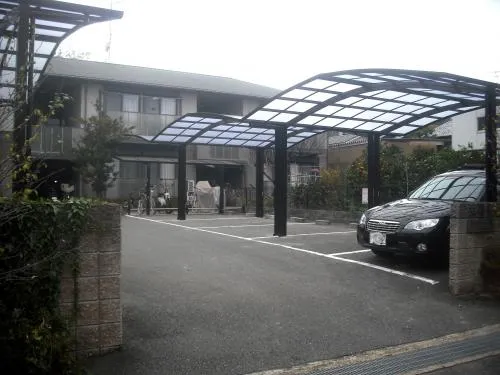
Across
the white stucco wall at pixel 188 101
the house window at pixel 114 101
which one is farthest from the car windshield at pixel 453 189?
the house window at pixel 114 101

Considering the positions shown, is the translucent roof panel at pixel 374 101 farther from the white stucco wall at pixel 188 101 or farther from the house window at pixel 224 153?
the white stucco wall at pixel 188 101

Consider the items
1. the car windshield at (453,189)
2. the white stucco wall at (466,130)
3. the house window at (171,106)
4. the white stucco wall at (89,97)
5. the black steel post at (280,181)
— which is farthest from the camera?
the white stucco wall at (466,130)

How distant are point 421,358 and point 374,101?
6723mm

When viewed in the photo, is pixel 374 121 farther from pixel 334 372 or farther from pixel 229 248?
pixel 334 372

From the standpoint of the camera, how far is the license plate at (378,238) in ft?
23.7

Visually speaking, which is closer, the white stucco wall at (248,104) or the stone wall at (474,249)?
the stone wall at (474,249)

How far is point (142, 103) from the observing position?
81.7 ft

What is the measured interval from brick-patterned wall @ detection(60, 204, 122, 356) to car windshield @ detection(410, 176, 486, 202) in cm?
584

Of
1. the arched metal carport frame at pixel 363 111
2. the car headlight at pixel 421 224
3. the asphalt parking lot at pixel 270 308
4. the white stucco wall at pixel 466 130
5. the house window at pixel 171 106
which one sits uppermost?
the house window at pixel 171 106

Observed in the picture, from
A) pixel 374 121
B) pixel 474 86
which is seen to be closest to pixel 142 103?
pixel 374 121

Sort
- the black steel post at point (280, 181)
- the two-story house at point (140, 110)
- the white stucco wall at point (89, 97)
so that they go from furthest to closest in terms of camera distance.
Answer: the white stucco wall at point (89, 97), the two-story house at point (140, 110), the black steel post at point (280, 181)

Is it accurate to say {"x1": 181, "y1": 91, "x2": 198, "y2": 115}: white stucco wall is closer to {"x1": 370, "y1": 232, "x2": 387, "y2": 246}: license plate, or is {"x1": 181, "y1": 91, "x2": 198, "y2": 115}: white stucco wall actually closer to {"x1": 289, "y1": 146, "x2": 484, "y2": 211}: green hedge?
{"x1": 289, "y1": 146, "x2": 484, "y2": 211}: green hedge

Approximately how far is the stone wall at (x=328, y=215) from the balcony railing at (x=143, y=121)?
9904mm

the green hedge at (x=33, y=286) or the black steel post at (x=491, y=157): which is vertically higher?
the black steel post at (x=491, y=157)
